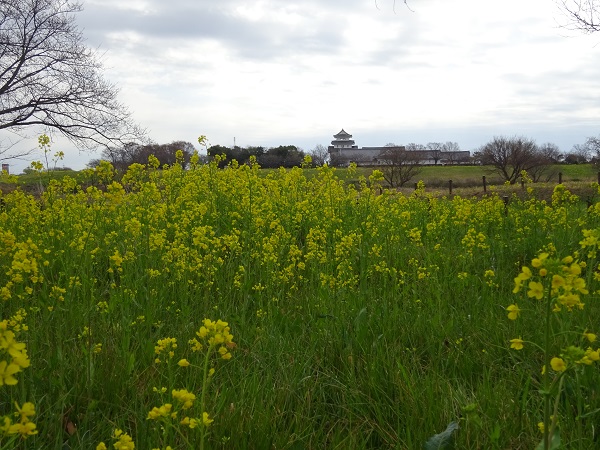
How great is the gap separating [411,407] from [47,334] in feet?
5.92

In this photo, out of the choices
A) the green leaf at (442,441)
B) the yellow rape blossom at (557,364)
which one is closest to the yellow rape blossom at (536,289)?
the yellow rape blossom at (557,364)

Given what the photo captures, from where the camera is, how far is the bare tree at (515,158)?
32.9 metres

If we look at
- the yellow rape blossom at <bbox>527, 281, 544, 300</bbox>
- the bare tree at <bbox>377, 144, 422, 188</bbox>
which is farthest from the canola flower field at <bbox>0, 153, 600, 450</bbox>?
the bare tree at <bbox>377, 144, 422, 188</bbox>

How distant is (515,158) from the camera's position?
33094mm

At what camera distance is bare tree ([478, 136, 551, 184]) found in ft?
108

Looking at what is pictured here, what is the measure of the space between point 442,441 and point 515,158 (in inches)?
1347

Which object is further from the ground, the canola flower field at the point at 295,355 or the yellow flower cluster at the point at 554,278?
the yellow flower cluster at the point at 554,278

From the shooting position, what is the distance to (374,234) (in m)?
5.04

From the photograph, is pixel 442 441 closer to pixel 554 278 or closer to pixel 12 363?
pixel 554 278

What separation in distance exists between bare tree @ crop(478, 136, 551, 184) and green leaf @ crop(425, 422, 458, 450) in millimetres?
32029

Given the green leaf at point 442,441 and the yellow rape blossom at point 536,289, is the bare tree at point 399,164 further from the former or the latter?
the yellow rape blossom at point 536,289

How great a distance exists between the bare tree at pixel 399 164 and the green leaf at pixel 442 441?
99.6ft

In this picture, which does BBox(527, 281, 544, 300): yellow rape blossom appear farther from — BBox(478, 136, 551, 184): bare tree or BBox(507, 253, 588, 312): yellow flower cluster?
BBox(478, 136, 551, 184): bare tree

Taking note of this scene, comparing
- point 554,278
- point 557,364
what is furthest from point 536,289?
point 557,364
